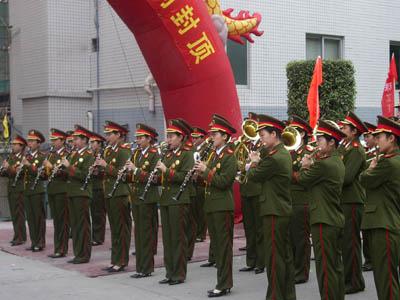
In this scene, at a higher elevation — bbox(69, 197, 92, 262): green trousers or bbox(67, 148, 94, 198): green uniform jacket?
bbox(67, 148, 94, 198): green uniform jacket

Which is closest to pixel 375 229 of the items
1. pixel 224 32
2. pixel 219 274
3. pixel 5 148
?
pixel 219 274

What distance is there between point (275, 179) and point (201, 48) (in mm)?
5127

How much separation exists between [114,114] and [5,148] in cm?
323

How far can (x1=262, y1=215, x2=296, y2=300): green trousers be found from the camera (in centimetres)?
741

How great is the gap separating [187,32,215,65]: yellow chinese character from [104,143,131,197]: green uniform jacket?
2.72 m

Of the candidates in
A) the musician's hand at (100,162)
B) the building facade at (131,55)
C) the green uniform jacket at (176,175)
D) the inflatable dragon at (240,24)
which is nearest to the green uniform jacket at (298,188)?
the green uniform jacket at (176,175)

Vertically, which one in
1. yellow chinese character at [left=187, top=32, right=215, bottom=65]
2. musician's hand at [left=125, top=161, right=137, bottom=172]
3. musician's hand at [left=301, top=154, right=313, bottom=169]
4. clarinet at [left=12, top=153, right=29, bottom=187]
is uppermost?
yellow chinese character at [left=187, top=32, right=215, bottom=65]

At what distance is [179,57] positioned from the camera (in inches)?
472

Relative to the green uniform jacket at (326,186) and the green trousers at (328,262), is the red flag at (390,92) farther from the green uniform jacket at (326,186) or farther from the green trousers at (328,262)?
the green trousers at (328,262)

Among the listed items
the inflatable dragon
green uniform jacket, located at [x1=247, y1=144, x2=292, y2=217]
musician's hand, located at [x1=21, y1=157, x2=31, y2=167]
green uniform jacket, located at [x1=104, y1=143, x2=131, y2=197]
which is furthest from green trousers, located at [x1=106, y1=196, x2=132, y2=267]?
the inflatable dragon

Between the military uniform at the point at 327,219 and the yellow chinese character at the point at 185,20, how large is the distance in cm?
516

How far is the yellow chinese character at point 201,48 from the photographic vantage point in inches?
474

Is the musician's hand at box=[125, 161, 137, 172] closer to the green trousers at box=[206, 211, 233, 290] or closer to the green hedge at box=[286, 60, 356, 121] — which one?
the green trousers at box=[206, 211, 233, 290]

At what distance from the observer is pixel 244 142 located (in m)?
10.7
